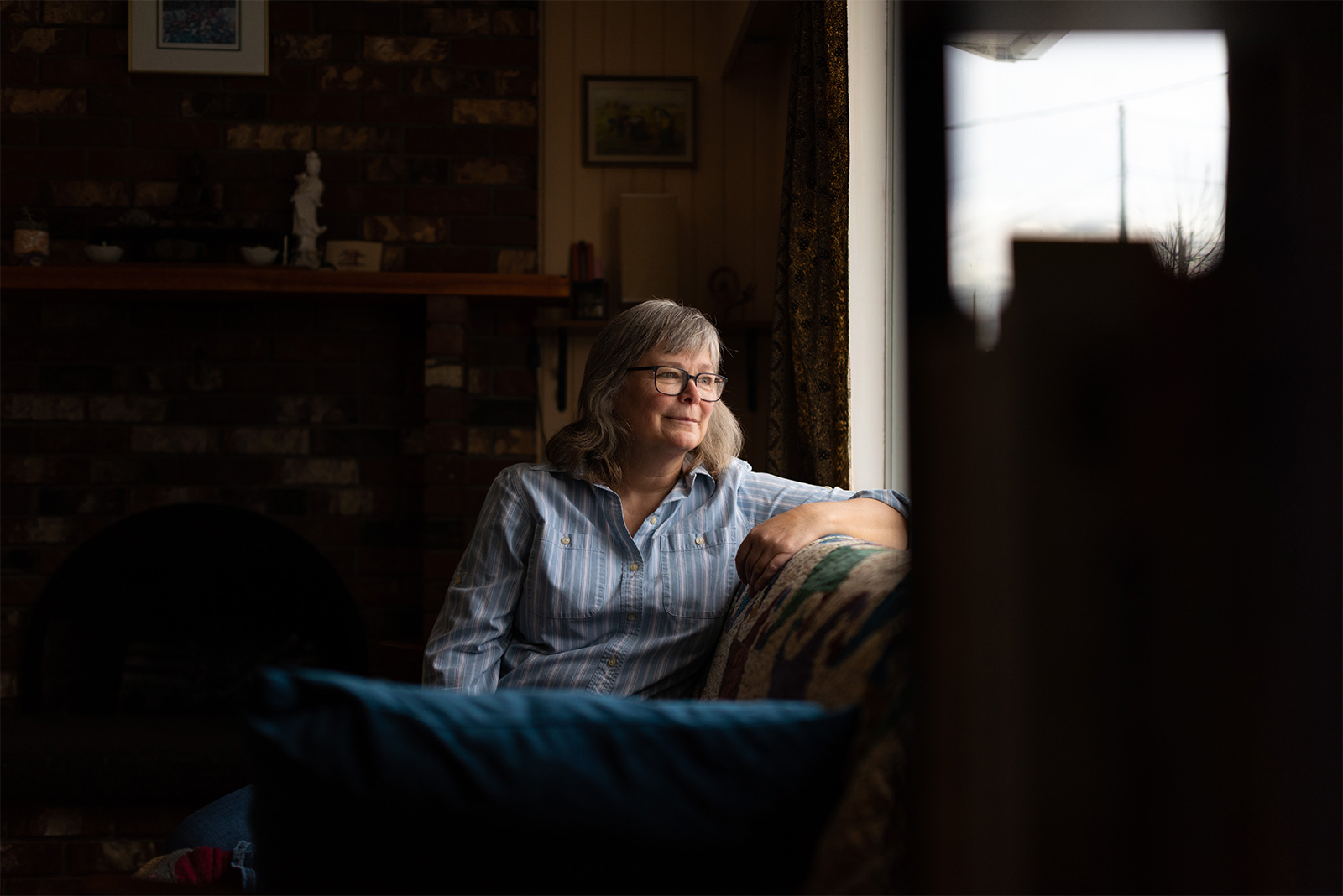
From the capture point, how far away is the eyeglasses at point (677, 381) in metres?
1.55

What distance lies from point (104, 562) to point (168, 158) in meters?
1.28

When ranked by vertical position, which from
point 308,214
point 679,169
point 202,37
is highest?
point 202,37

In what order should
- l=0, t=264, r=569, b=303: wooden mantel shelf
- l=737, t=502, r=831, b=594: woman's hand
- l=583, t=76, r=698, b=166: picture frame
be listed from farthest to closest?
l=583, t=76, r=698, b=166: picture frame < l=0, t=264, r=569, b=303: wooden mantel shelf < l=737, t=502, r=831, b=594: woman's hand

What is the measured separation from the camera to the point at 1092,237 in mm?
547

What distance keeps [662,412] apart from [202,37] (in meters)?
2.36

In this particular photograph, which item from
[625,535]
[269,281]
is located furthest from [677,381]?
[269,281]

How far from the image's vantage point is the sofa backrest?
660 mm

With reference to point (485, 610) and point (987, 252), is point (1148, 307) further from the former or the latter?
point (485, 610)

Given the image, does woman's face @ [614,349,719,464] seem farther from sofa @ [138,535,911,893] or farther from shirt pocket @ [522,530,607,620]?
sofa @ [138,535,911,893]

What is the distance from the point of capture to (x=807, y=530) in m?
1.26

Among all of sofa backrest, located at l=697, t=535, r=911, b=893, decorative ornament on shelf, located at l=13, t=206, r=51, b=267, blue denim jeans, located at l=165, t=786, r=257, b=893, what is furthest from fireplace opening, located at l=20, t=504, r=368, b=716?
sofa backrest, located at l=697, t=535, r=911, b=893

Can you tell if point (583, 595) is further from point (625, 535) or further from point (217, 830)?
point (217, 830)

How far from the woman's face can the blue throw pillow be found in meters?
0.88

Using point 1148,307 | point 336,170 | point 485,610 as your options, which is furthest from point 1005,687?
point 336,170
